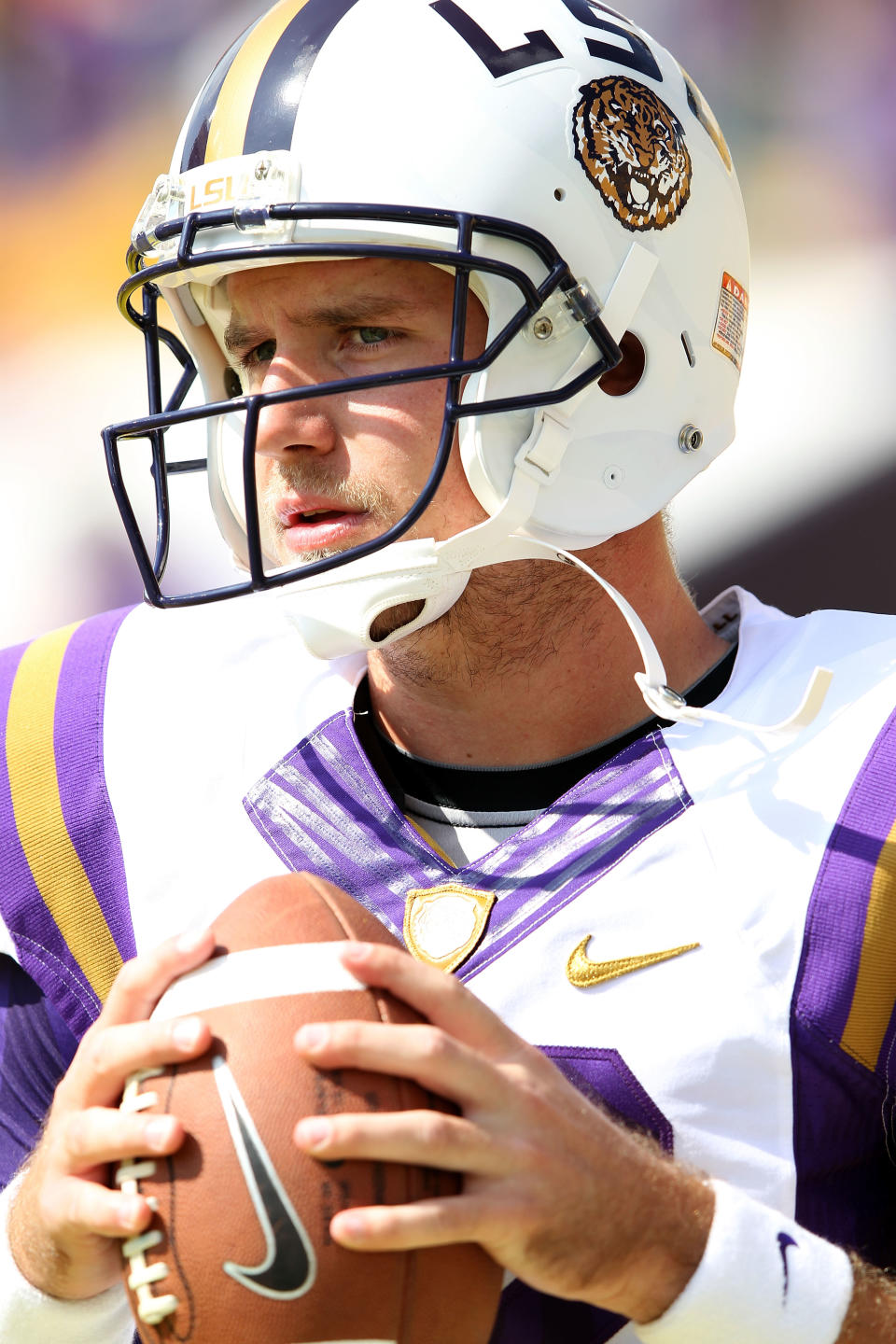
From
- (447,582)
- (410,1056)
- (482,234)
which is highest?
(482,234)

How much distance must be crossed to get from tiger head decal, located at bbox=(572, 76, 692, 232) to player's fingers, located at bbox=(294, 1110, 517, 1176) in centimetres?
93

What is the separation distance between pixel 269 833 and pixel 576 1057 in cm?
40

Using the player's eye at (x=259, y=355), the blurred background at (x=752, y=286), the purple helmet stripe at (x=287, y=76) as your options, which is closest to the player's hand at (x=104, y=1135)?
the player's eye at (x=259, y=355)

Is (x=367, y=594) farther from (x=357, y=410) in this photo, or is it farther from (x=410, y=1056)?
(x=410, y=1056)

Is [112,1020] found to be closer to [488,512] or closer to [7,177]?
[488,512]

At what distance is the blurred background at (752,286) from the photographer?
2.22m

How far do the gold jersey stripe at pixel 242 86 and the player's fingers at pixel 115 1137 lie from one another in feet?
3.04

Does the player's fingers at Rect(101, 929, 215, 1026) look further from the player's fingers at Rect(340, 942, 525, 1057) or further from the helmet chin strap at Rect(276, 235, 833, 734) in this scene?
the helmet chin strap at Rect(276, 235, 833, 734)

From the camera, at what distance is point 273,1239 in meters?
0.89

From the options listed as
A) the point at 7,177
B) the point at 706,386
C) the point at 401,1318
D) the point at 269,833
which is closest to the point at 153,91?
the point at 7,177

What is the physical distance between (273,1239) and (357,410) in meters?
0.79

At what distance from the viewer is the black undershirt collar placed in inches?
57.5

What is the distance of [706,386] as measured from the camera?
5.01ft

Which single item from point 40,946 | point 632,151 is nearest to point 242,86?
point 632,151
